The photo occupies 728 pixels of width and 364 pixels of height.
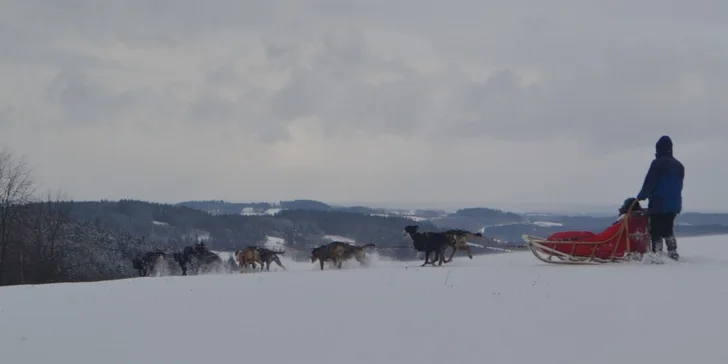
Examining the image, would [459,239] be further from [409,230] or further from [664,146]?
[664,146]

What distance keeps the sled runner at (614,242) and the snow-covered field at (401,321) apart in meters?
1.36

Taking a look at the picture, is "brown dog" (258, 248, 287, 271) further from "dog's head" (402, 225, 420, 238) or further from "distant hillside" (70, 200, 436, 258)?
"distant hillside" (70, 200, 436, 258)

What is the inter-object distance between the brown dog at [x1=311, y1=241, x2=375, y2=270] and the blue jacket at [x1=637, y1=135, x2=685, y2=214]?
5808mm

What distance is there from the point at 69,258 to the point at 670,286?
5075 cm

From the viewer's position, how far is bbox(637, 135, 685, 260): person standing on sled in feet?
36.5

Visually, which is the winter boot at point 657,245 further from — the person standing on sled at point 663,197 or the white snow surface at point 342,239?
the white snow surface at point 342,239

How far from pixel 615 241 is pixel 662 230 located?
78 centimetres

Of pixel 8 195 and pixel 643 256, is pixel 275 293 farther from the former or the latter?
pixel 8 195

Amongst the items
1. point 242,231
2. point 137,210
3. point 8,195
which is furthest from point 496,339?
point 137,210

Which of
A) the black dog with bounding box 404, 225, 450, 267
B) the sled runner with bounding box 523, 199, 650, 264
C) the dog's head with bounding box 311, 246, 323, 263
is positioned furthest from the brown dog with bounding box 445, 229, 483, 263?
the dog's head with bounding box 311, 246, 323, 263

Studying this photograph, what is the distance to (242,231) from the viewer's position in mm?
82562

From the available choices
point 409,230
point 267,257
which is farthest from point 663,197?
point 267,257

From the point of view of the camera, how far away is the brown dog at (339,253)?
47.8ft

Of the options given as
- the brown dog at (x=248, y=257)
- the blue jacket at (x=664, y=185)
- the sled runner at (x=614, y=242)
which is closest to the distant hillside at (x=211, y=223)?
the brown dog at (x=248, y=257)
